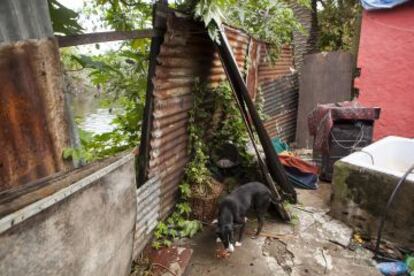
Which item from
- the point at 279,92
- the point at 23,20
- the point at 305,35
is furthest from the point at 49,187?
the point at 305,35

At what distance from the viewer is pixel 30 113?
1.86 m

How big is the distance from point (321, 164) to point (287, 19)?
3.56 meters

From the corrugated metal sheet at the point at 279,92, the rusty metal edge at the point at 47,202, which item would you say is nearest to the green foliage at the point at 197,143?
the rusty metal edge at the point at 47,202

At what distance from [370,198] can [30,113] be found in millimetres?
4090

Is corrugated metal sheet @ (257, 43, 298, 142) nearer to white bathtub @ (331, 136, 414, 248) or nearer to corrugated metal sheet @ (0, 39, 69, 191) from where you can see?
white bathtub @ (331, 136, 414, 248)

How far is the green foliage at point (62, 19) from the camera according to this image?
2.20 metres

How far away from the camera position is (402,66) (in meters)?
6.59

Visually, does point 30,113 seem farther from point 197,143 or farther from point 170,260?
point 197,143

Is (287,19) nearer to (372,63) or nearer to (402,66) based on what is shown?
(372,63)

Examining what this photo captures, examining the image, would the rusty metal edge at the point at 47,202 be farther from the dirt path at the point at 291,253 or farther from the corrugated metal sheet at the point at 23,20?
the dirt path at the point at 291,253

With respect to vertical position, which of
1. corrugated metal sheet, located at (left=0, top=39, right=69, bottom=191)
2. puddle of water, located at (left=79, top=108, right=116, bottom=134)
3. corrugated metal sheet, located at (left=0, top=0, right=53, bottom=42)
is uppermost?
corrugated metal sheet, located at (left=0, top=0, right=53, bottom=42)

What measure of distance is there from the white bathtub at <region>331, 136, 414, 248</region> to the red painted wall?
8.80 ft

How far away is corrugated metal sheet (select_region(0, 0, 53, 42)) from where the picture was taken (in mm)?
1693

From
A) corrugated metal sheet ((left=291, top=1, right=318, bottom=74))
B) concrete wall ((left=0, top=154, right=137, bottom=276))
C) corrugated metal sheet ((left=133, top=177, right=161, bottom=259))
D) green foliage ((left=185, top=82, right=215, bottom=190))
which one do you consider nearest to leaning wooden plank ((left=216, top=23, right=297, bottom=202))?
green foliage ((left=185, top=82, right=215, bottom=190))
